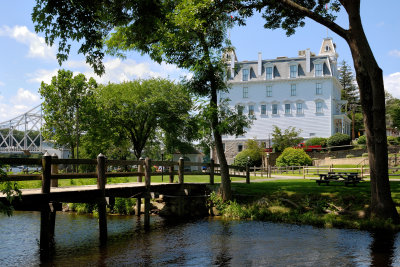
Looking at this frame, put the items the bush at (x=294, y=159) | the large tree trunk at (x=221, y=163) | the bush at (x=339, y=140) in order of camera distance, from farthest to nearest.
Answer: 1. the bush at (x=339, y=140)
2. the bush at (x=294, y=159)
3. the large tree trunk at (x=221, y=163)

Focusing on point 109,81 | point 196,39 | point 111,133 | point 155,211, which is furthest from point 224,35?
point 109,81

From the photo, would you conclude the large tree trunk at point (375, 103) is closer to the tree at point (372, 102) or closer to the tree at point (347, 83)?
the tree at point (372, 102)

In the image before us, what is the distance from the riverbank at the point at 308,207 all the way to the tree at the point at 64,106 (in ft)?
74.0

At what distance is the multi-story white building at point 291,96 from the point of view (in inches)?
2242

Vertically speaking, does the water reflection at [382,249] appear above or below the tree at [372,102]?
below

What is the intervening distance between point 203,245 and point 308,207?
252 inches

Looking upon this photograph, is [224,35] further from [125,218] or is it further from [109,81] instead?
[109,81]

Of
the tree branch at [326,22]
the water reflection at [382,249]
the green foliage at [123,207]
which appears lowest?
the water reflection at [382,249]

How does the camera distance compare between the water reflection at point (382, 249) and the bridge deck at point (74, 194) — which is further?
the bridge deck at point (74, 194)

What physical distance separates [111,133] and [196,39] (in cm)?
2316

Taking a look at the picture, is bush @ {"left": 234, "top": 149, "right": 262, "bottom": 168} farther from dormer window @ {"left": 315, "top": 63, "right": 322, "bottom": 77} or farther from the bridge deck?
the bridge deck

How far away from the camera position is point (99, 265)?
9727mm

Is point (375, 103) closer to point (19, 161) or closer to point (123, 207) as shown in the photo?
Result: point (19, 161)

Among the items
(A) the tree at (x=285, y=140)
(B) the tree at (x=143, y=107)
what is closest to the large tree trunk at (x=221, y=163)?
(B) the tree at (x=143, y=107)
